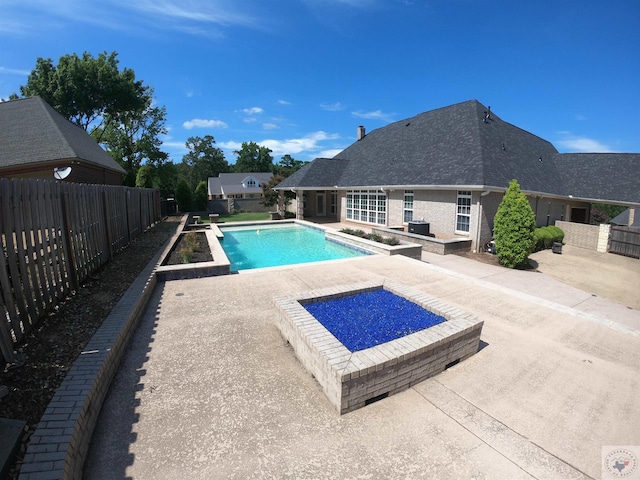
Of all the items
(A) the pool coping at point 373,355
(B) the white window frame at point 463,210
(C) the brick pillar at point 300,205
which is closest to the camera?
(A) the pool coping at point 373,355

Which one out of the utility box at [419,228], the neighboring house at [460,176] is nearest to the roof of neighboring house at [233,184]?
the neighboring house at [460,176]

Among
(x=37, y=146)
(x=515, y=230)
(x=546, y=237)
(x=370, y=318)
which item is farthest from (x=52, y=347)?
(x=546, y=237)

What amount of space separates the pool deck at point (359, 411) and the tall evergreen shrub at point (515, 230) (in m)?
5.74

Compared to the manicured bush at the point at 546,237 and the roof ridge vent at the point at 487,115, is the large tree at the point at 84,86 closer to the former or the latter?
the roof ridge vent at the point at 487,115

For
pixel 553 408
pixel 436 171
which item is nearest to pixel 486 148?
pixel 436 171

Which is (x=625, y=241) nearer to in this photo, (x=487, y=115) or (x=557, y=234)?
(x=557, y=234)

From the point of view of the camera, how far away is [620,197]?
1688 cm

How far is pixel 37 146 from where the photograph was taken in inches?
616

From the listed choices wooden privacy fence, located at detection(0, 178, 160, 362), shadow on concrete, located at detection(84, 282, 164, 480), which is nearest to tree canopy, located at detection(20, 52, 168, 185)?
wooden privacy fence, located at detection(0, 178, 160, 362)

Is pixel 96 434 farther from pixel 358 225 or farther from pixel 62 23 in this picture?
pixel 358 225

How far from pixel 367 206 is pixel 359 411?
58.7ft

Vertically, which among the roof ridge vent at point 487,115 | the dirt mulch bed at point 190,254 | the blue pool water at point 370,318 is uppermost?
the roof ridge vent at point 487,115

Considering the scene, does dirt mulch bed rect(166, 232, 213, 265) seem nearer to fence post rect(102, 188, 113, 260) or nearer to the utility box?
fence post rect(102, 188, 113, 260)

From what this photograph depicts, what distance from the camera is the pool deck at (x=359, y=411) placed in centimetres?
271
